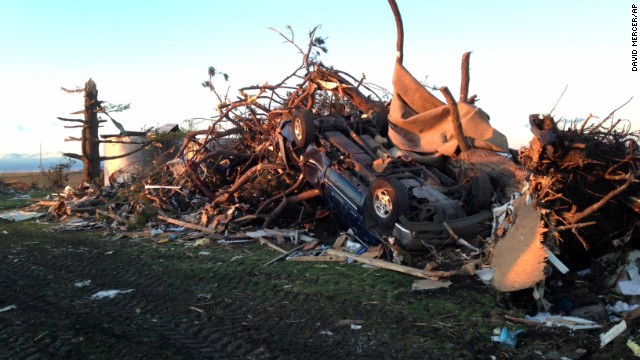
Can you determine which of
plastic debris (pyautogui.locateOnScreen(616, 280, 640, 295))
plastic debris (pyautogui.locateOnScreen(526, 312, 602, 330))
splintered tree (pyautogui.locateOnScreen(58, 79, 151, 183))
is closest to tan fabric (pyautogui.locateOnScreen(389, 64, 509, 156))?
plastic debris (pyautogui.locateOnScreen(616, 280, 640, 295))

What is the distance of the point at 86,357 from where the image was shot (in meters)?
3.77

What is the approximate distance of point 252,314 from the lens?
4738 millimetres

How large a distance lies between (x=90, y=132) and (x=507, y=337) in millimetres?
16309

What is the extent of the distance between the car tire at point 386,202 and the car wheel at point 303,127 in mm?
1971

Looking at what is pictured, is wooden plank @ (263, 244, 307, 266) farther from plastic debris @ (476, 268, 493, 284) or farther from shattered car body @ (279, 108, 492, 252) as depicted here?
plastic debris @ (476, 268, 493, 284)

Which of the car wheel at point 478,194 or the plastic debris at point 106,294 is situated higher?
the car wheel at point 478,194

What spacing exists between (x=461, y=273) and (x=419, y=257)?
0.90 meters

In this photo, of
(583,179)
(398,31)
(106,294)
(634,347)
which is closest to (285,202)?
(106,294)

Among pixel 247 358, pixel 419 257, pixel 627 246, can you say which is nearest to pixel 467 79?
pixel 419 257

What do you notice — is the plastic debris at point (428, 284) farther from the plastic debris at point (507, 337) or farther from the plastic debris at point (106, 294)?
the plastic debris at point (106, 294)

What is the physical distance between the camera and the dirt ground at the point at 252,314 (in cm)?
385

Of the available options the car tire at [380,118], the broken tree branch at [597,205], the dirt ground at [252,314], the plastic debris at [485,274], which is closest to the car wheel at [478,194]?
the plastic debris at [485,274]

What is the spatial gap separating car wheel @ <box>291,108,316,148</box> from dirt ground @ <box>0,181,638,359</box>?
7.78 feet

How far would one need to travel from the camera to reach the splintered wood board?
4512mm
